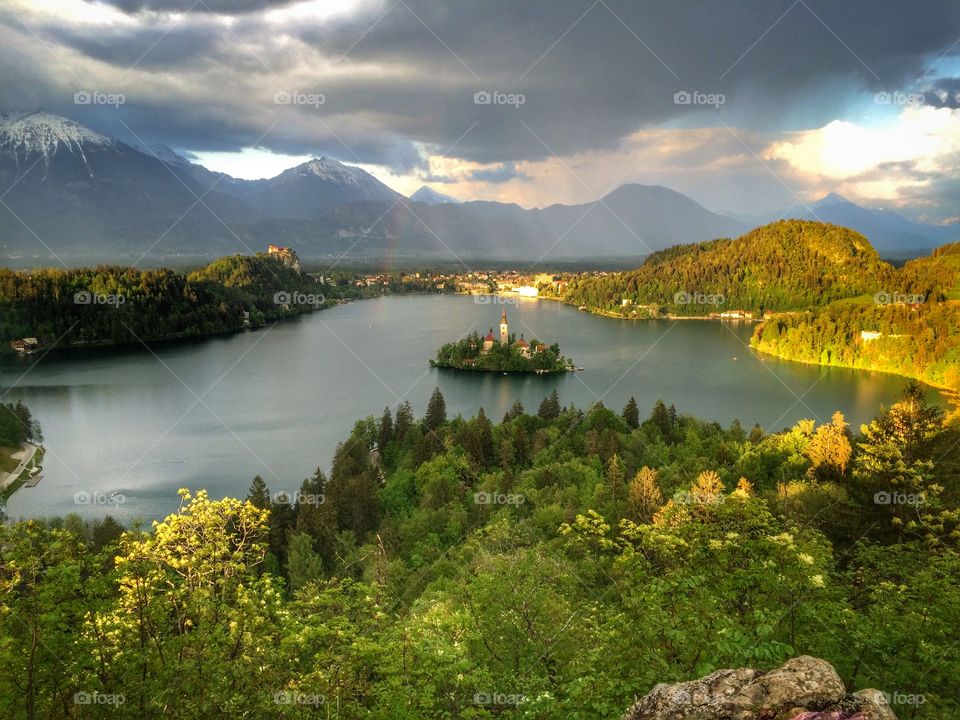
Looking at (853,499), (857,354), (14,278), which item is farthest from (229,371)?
(857,354)

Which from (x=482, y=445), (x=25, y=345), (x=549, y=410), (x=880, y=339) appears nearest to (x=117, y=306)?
(x=25, y=345)

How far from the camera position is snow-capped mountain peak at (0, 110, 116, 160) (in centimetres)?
10450

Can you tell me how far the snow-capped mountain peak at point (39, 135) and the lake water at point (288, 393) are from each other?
84878mm

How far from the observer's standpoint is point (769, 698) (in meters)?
2.43

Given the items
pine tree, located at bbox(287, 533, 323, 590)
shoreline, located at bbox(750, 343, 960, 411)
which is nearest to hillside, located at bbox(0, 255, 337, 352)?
shoreline, located at bbox(750, 343, 960, 411)

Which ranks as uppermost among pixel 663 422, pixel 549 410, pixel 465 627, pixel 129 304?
pixel 129 304

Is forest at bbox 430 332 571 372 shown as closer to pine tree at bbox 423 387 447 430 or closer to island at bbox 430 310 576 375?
island at bbox 430 310 576 375

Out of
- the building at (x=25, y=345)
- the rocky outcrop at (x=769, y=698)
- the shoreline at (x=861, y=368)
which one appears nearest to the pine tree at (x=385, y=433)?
the rocky outcrop at (x=769, y=698)

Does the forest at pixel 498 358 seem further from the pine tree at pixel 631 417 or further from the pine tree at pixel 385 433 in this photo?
the pine tree at pixel 385 433

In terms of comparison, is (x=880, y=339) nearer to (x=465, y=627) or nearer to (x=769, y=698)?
(x=465, y=627)

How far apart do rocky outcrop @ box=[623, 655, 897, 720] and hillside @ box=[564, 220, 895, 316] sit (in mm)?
76153

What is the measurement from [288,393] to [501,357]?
17915 mm

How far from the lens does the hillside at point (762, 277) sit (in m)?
76.6

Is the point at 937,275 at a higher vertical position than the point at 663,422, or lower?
higher
